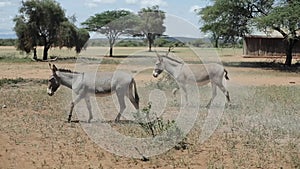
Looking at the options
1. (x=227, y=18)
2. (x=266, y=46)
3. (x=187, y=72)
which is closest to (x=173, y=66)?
(x=187, y=72)

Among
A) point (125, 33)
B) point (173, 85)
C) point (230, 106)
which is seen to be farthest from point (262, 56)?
point (230, 106)

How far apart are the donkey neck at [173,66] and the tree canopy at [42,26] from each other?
92.2ft

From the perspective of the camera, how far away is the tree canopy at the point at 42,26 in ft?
130

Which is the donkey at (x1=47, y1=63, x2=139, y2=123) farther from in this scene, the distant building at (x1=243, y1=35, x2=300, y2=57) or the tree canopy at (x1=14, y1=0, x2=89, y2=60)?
the distant building at (x1=243, y1=35, x2=300, y2=57)

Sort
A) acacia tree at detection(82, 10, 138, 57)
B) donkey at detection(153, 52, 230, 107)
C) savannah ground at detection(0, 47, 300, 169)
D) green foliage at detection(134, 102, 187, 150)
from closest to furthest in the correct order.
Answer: savannah ground at detection(0, 47, 300, 169), green foliage at detection(134, 102, 187, 150), donkey at detection(153, 52, 230, 107), acacia tree at detection(82, 10, 138, 57)

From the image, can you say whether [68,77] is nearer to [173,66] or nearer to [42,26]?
[173,66]

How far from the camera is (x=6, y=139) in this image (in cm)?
856

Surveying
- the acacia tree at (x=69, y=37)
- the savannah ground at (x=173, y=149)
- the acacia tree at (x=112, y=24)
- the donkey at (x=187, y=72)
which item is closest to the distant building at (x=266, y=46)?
the acacia tree at (x=112, y=24)

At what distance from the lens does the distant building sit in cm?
4322

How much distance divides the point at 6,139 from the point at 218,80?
6.63 m

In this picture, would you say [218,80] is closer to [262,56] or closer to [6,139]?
[6,139]

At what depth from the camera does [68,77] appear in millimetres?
10461

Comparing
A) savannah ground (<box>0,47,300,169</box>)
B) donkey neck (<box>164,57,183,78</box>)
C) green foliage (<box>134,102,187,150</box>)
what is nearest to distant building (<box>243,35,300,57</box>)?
savannah ground (<box>0,47,300,169</box>)

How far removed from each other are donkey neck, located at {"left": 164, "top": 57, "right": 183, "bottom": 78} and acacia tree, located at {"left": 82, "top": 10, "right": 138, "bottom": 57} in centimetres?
3389
